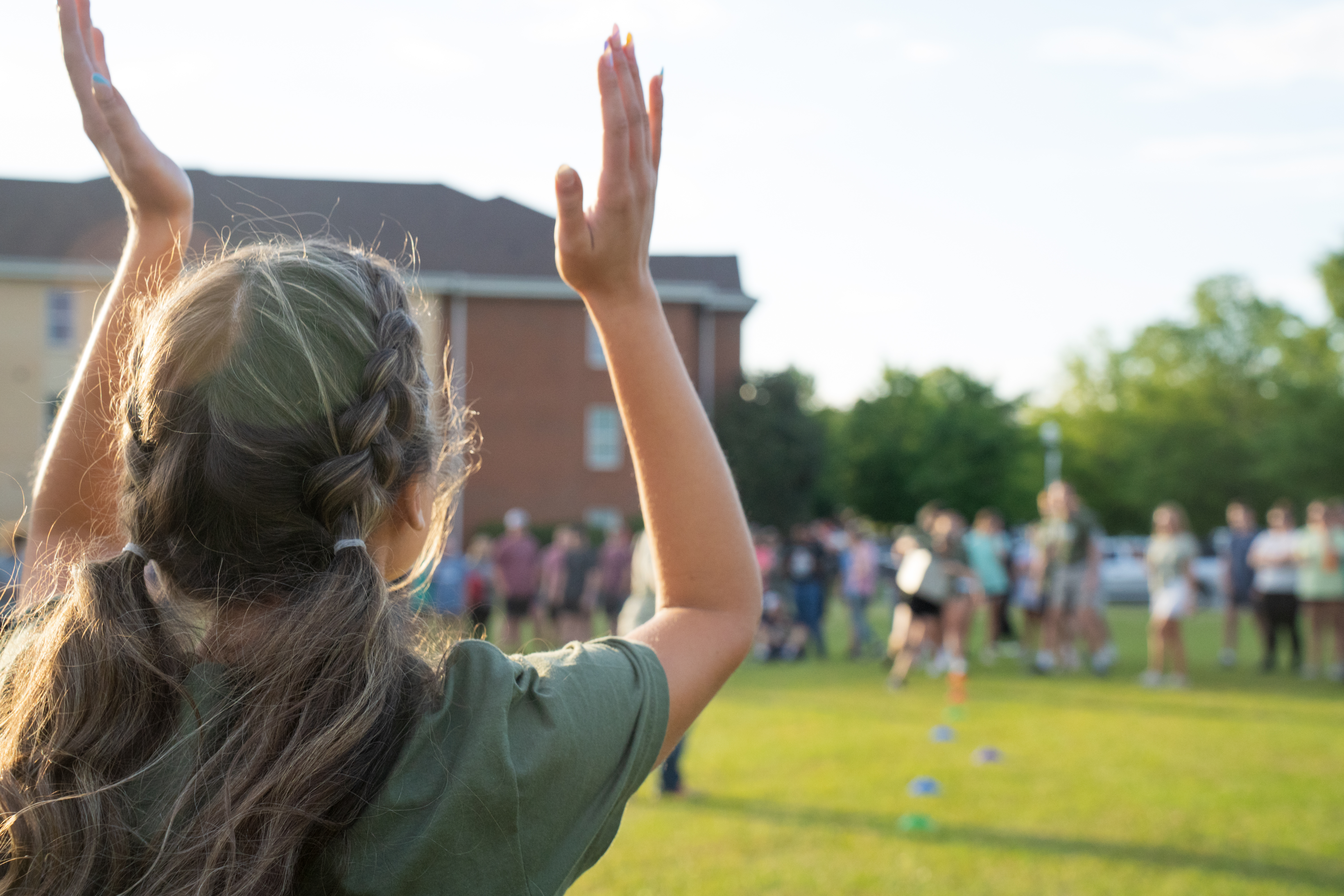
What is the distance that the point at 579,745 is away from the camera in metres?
1.09

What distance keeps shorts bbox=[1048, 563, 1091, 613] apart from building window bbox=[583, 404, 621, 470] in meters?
19.7

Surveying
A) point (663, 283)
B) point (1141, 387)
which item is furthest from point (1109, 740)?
point (1141, 387)

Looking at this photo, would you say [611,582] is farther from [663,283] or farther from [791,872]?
[663,283]

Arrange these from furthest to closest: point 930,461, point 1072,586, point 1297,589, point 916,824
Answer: point 930,461
point 1297,589
point 1072,586
point 916,824

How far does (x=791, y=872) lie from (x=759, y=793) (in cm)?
178

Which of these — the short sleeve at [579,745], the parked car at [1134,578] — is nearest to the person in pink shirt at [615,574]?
the parked car at [1134,578]

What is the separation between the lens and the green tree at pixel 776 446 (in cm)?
3173

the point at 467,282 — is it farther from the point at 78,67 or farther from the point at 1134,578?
the point at 1134,578

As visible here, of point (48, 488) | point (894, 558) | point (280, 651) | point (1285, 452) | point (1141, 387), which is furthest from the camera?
point (1141, 387)

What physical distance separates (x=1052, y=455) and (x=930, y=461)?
9.59 m

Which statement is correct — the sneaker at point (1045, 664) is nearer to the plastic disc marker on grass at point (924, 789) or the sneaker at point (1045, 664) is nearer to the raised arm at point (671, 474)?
the plastic disc marker on grass at point (924, 789)

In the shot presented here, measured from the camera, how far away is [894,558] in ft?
59.3

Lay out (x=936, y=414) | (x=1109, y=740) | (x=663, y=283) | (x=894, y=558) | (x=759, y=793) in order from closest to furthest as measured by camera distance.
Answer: (x=663, y=283)
(x=759, y=793)
(x=1109, y=740)
(x=894, y=558)
(x=936, y=414)

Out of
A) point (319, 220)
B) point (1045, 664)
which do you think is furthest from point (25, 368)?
point (1045, 664)
